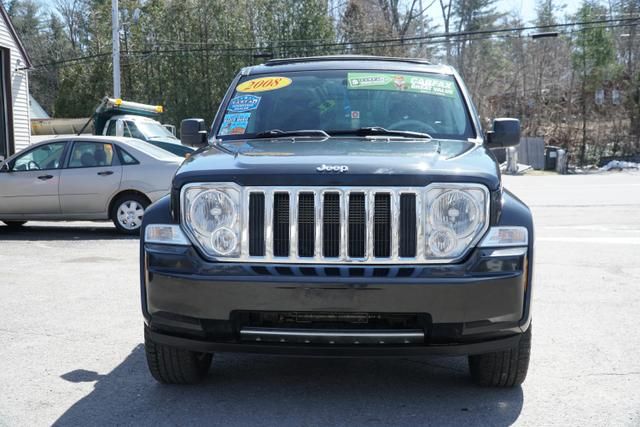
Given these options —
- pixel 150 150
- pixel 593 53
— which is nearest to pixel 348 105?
pixel 150 150

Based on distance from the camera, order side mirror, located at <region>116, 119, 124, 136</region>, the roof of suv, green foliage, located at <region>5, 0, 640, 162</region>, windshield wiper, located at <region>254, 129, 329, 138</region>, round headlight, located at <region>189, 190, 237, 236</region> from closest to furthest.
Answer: round headlight, located at <region>189, 190, 237, 236</region>, windshield wiper, located at <region>254, 129, 329, 138</region>, the roof of suv, side mirror, located at <region>116, 119, 124, 136</region>, green foliage, located at <region>5, 0, 640, 162</region>

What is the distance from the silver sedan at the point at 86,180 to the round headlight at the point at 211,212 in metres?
7.48

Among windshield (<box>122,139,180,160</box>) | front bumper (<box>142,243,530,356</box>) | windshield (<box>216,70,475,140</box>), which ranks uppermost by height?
windshield (<box>216,70,475,140</box>)

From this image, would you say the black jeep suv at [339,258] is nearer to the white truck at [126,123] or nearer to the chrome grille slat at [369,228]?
the chrome grille slat at [369,228]

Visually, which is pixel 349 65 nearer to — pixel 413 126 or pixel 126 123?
pixel 413 126

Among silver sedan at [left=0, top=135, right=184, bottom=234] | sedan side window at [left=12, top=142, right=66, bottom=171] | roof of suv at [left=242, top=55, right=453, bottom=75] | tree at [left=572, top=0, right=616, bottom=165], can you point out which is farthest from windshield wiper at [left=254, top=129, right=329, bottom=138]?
tree at [left=572, top=0, right=616, bottom=165]

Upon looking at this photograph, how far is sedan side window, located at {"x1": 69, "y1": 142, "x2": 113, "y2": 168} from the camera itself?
37.4 ft

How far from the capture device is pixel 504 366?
4082 mm

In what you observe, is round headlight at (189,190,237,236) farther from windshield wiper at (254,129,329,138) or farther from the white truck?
the white truck

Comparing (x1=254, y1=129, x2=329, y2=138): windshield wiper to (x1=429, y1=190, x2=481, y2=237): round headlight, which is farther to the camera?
(x1=254, y1=129, x2=329, y2=138): windshield wiper

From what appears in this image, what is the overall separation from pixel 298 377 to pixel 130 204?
7327 mm

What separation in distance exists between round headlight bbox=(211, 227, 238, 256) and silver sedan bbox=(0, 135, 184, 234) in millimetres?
7566

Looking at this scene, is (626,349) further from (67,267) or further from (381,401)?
(67,267)

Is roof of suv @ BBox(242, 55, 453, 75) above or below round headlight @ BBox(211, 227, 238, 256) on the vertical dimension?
above
